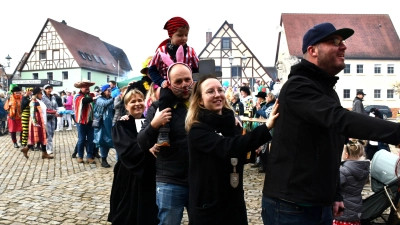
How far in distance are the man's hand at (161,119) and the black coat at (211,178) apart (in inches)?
14.8

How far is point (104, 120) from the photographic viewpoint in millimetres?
10273

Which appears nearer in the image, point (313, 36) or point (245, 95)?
point (313, 36)

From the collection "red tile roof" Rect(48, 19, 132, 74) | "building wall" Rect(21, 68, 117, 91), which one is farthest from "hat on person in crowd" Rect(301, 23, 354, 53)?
"red tile roof" Rect(48, 19, 132, 74)

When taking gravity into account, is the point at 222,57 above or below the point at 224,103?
above

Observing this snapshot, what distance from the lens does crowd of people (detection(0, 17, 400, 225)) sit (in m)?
2.39

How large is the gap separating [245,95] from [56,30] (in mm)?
42218

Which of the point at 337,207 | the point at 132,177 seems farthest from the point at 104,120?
the point at 337,207

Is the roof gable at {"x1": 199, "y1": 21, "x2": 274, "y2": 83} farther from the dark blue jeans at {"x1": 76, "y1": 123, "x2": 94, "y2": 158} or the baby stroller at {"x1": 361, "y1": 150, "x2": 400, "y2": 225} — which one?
the baby stroller at {"x1": 361, "y1": 150, "x2": 400, "y2": 225}

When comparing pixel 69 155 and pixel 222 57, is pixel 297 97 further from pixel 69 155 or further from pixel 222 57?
pixel 222 57

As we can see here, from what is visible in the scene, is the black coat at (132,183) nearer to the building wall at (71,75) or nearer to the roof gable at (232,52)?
the roof gable at (232,52)

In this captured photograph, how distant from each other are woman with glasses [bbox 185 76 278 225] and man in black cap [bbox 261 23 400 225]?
42cm

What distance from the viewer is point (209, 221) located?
116 inches

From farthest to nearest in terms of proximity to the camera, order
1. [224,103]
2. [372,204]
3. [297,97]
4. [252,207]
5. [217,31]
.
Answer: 1. [217,31]
2. [252,207]
3. [372,204]
4. [224,103]
5. [297,97]

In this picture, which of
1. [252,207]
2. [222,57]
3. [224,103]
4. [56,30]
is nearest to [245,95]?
[252,207]
